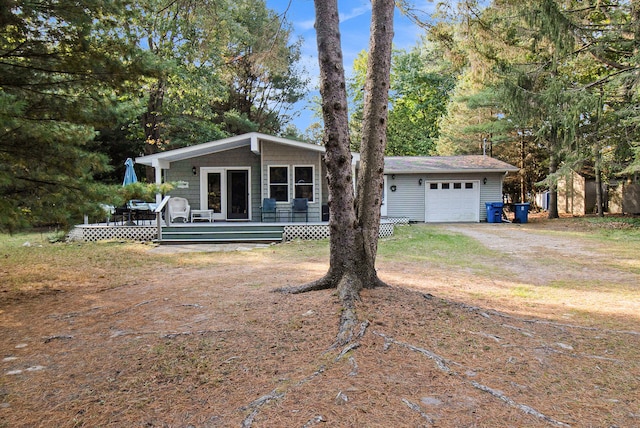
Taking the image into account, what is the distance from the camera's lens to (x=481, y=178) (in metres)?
17.6

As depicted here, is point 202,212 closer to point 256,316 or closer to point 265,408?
point 256,316

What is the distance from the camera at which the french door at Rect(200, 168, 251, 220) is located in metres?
14.1

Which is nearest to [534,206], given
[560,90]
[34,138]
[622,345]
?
[560,90]

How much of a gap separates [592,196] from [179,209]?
69.9 feet

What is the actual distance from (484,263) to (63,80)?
7.12 metres

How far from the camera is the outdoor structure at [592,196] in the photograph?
19656 mm

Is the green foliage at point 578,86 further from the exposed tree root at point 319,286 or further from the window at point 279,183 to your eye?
the exposed tree root at point 319,286

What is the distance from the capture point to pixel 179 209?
13453 mm

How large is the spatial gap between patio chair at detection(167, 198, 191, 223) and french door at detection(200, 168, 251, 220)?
2.56ft

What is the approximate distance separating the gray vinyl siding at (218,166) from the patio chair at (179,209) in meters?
0.50

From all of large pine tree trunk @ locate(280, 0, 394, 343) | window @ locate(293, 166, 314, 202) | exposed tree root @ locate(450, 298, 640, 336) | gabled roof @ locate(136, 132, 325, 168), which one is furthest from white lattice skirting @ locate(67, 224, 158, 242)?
exposed tree root @ locate(450, 298, 640, 336)

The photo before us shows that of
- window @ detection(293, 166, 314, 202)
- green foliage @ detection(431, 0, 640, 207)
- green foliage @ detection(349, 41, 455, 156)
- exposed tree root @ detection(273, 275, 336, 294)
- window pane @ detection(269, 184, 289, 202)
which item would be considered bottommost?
exposed tree root @ detection(273, 275, 336, 294)

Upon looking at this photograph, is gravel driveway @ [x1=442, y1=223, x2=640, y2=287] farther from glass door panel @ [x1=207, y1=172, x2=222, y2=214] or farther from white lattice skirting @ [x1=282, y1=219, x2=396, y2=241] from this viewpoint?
glass door panel @ [x1=207, y1=172, x2=222, y2=214]

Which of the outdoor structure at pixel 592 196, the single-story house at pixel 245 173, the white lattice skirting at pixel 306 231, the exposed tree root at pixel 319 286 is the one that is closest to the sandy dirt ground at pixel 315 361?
the exposed tree root at pixel 319 286
